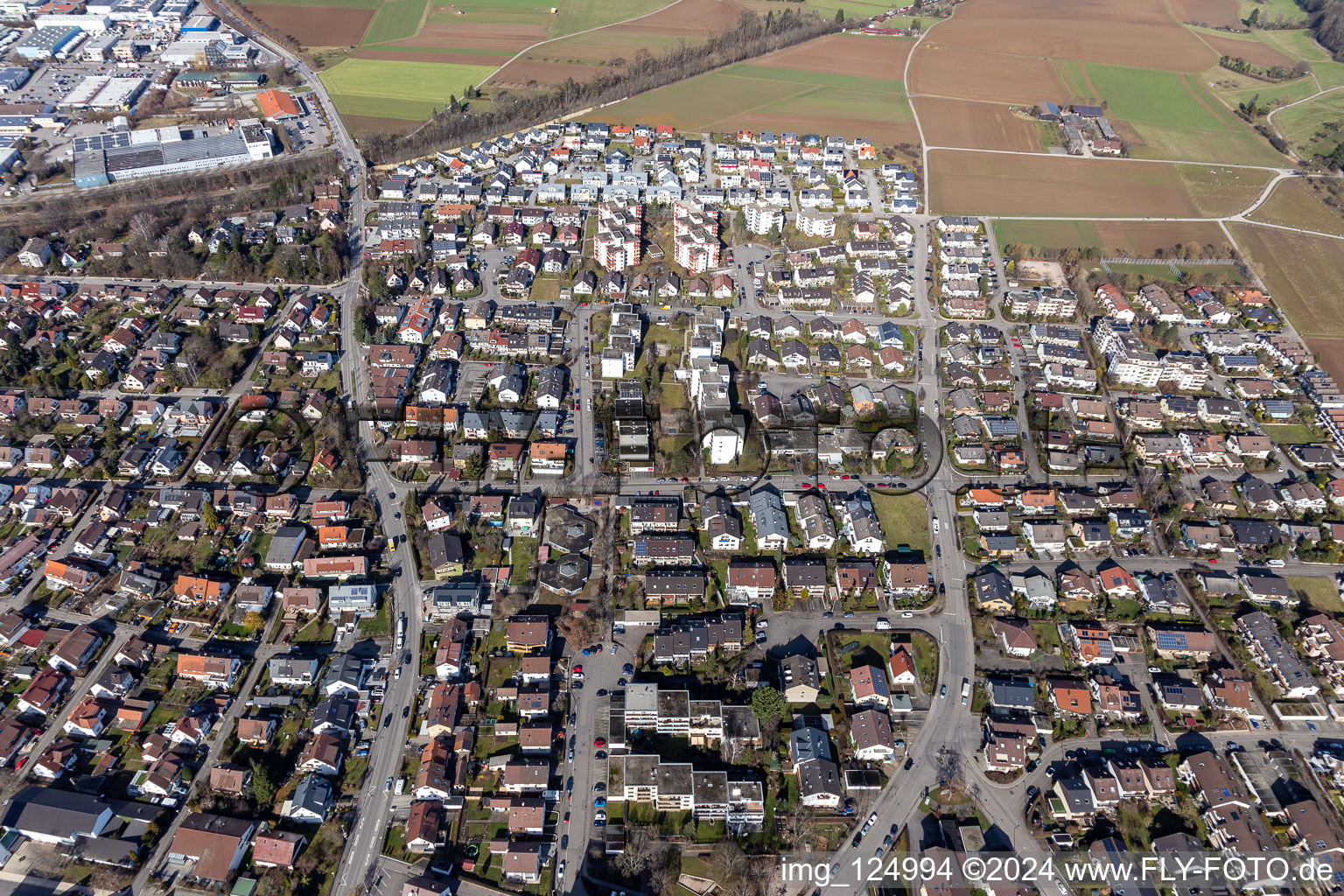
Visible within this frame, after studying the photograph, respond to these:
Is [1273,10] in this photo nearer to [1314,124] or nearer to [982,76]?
[1314,124]

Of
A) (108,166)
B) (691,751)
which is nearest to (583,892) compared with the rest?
(691,751)

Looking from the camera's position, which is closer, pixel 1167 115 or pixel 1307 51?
pixel 1167 115

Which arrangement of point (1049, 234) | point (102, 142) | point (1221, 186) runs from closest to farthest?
1. point (1049, 234)
2. point (102, 142)
3. point (1221, 186)

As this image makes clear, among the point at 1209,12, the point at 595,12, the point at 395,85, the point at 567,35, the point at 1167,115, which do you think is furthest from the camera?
the point at 1209,12

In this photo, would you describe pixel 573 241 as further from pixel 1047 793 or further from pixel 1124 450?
pixel 1047 793

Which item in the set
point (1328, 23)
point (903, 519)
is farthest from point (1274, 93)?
point (903, 519)

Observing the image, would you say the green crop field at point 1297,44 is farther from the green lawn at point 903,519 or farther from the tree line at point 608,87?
the green lawn at point 903,519

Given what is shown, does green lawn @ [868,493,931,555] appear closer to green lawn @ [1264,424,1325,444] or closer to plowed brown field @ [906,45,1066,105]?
green lawn @ [1264,424,1325,444]
